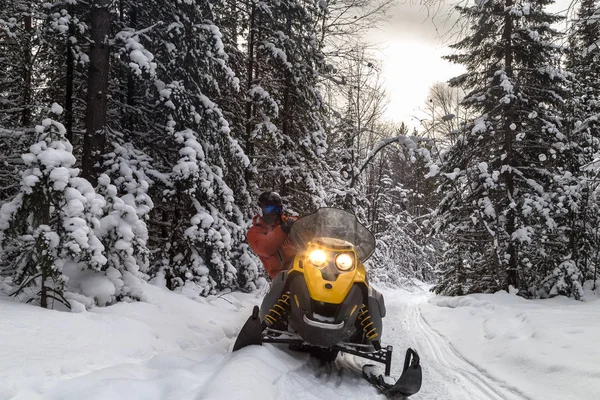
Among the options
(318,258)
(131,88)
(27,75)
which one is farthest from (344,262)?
(27,75)

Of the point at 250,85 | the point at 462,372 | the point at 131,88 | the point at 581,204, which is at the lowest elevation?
the point at 462,372

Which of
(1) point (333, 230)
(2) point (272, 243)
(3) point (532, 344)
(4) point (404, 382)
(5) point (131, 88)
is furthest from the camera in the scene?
(5) point (131, 88)

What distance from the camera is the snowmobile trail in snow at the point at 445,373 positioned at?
12.8 ft

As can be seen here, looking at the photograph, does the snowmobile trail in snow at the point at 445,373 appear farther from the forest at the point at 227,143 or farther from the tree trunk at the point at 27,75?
the tree trunk at the point at 27,75

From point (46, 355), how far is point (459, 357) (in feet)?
16.2

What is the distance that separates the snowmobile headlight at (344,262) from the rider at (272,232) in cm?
118

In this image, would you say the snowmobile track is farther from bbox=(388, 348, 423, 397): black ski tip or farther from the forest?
the forest

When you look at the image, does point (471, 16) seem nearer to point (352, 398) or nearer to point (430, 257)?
point (352, 398)

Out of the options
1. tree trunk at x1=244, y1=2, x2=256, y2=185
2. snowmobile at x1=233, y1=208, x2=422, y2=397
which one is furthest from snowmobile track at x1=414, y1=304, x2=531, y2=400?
tree trunk at x1=244, y1=2, x2=256, y2=185

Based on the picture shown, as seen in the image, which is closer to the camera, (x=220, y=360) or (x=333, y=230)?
(x=220, y=360)

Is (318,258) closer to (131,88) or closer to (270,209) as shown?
(270,209)

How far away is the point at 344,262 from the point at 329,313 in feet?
1.64

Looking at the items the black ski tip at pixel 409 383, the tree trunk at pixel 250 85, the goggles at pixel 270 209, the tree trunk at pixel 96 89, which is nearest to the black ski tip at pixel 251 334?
the black ski tip at pixel 409 383

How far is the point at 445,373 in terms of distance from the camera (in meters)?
4.67
